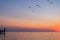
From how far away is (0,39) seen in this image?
16.4m

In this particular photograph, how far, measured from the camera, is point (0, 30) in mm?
12789

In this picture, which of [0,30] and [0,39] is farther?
[0,39]

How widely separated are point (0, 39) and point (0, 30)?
12.8ft
